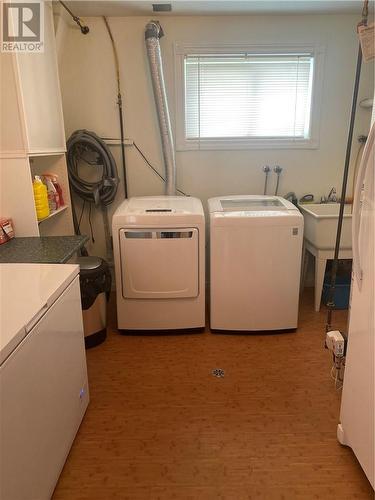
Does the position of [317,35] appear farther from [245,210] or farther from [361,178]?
[361,178]

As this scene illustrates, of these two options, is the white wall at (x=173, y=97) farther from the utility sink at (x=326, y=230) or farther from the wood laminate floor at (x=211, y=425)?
the wood laminate floor at (x=211, y=425)

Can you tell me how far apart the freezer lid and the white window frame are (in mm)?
1785

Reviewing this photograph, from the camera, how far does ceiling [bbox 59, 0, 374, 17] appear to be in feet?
7.97

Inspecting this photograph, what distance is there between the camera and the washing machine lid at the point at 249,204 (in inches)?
99.1

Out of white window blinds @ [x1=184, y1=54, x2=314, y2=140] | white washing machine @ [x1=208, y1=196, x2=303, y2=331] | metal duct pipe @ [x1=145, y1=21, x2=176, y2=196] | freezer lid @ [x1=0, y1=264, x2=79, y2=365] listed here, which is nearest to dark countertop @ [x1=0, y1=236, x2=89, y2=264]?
freezer lid @ [x1=0, y1=264, x2=79, y2=365]

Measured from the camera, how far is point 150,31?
258 cm

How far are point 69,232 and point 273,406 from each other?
1.84 metres

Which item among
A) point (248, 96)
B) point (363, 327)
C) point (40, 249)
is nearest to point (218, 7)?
point (248, 96)

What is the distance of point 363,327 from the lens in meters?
1.38

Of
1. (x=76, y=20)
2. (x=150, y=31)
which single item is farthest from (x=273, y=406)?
(x=76, y=20)

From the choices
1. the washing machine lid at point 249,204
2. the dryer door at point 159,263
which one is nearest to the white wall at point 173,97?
the washing machine lid at point 249,204

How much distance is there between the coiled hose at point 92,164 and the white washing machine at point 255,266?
88cm

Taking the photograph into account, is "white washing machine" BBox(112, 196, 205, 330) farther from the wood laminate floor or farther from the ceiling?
the ceiling

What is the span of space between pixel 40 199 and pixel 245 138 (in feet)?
5.58
